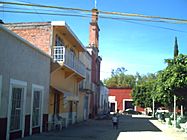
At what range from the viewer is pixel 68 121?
31.7m

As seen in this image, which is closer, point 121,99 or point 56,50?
point 56,50

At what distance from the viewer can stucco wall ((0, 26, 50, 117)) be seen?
646 inches

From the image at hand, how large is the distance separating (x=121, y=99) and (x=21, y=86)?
213 ft

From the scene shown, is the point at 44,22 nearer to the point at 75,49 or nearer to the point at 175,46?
the point at 75,49

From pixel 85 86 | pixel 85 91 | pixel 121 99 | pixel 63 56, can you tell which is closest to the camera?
pixel 63 56

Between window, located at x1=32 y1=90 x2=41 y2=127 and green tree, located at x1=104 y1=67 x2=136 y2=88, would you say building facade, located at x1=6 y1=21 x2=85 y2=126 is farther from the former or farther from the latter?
green tree, located at x1=104 y1=67 x2=136 y2=88

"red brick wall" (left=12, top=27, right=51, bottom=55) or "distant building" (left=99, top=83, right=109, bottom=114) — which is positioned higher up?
"red brick wall" (left=12, top=27, right=51, bottom=55)

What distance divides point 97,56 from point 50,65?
29.4 metres

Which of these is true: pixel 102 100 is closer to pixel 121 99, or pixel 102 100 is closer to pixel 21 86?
pixel 121 99

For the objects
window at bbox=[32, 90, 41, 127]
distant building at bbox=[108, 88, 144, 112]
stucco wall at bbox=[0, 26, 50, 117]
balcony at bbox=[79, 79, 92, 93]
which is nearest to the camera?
stucco wall at bbox=[0, 26, 50, 117]

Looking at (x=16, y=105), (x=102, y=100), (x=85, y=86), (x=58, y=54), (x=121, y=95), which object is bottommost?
(x=16, y=105)

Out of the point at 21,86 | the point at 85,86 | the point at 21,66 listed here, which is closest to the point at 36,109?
the point at 21,86

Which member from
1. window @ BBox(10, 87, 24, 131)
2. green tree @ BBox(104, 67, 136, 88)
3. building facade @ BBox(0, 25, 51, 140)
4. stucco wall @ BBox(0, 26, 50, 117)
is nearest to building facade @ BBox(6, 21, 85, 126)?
building facade @ BBox(0, 25, 51, 140)

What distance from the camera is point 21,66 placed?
733 inches
